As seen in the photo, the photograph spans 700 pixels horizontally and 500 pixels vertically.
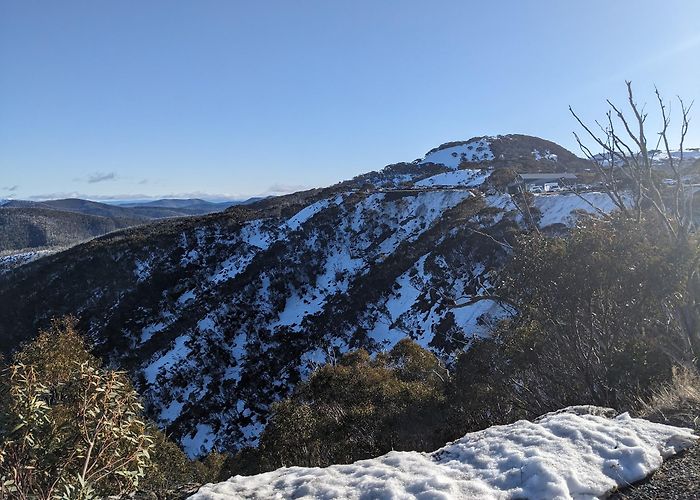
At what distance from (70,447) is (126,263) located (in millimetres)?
58722

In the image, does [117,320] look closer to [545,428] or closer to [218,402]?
[218,402]

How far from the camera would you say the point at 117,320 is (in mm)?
44344

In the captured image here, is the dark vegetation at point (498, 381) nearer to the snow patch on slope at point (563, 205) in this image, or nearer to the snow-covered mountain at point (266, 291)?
the snow-covered mountain at point (266, 291)

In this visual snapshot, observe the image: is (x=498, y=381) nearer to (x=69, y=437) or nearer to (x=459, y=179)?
(x=69, y=437)

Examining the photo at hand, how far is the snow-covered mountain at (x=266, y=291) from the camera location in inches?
1241

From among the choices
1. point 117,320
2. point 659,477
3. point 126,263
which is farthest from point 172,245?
point 659,477

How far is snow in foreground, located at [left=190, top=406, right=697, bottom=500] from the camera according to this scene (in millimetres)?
3865

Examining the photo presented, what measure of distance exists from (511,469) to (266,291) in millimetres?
41373

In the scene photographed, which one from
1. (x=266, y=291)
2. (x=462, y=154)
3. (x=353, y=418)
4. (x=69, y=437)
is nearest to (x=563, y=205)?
(x=266, y=291)

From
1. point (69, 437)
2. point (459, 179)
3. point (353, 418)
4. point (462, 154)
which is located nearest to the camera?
point (69, 437)

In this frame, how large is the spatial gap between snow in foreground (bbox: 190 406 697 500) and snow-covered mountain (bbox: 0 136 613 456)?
18334mm

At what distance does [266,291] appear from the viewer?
4431cm

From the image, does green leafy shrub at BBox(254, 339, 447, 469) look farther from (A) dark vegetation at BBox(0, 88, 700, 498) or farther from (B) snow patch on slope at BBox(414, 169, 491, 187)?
(B) snow patch on slope at BBox(414, 169, 491, 187)

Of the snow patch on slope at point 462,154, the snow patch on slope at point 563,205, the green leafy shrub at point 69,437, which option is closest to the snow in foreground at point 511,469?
the green leafy shrub at point 69,437
